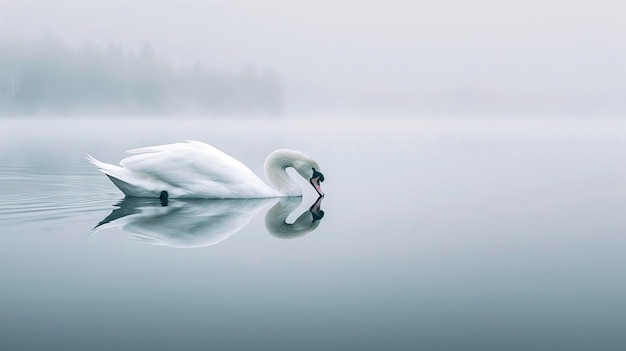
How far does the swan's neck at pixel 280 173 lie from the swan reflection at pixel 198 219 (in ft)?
1.36

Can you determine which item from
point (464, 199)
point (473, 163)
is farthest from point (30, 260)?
point (473, 163)

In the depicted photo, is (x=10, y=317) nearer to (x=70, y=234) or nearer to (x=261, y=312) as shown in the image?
(x=261, y=312)

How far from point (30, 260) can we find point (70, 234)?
1.45 meters

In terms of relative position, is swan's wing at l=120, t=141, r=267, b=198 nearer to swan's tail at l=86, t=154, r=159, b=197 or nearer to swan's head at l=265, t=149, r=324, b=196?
swan's tail at l=86, t=154, r=159, b=197

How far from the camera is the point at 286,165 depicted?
13.7 meters

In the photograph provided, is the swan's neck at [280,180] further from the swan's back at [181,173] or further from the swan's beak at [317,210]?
the swan's back at [181,173]

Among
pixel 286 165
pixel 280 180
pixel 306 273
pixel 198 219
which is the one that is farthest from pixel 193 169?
pixel 306 273

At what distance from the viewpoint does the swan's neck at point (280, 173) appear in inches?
528

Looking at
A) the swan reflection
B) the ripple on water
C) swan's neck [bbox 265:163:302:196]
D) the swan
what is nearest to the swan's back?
the swan

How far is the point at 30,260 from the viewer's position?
7504 mm

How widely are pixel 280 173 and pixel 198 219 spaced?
11.1 ft

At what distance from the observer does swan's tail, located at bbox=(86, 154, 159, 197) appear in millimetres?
11609

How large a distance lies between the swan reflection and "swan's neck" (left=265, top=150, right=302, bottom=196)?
42 cm

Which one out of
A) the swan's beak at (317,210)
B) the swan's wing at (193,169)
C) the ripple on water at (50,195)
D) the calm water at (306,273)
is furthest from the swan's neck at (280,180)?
the ripple on water at (50,195)
